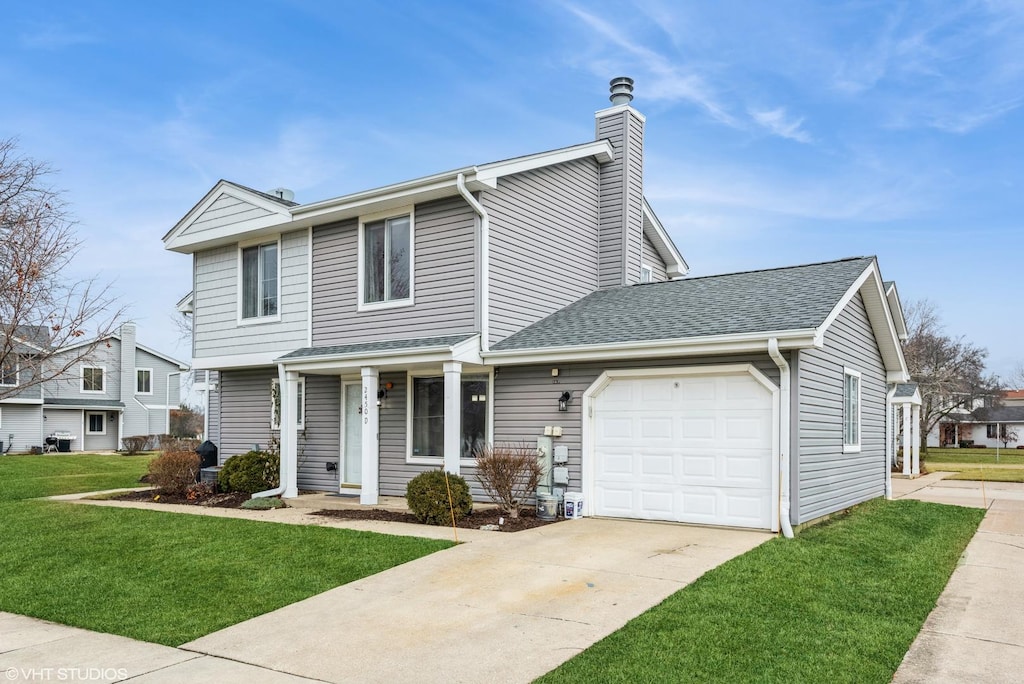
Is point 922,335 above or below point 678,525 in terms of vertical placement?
above

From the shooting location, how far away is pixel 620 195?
1478cm

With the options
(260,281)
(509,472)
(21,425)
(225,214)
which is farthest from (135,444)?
(509,472)

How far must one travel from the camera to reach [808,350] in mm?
10195

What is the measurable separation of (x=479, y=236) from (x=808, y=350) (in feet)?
16.5

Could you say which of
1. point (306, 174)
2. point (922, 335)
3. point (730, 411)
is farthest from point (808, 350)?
point (922, 335)

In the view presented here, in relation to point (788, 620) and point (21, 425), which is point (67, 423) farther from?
point (788, 620)

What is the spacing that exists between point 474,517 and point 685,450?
3.05m

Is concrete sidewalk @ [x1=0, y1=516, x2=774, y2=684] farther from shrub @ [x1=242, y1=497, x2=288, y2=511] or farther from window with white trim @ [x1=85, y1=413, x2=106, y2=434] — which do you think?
window with white trim @ [x1=85, y1=413, x2=106, y2=434]

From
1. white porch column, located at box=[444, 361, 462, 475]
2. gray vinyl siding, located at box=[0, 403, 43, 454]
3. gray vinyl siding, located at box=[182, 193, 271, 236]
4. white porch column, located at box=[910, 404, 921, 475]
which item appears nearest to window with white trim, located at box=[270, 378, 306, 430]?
gray vinyl siding, located at box=[182, 193, 271, 236]

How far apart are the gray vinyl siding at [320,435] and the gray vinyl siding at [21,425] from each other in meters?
28.4

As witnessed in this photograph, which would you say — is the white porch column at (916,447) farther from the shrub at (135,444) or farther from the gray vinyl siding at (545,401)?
the shrub at (135,444)

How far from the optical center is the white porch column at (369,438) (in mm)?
12258

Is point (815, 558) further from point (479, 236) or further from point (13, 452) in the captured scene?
point (13, 452)

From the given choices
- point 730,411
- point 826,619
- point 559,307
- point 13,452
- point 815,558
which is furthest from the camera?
point 13,452
